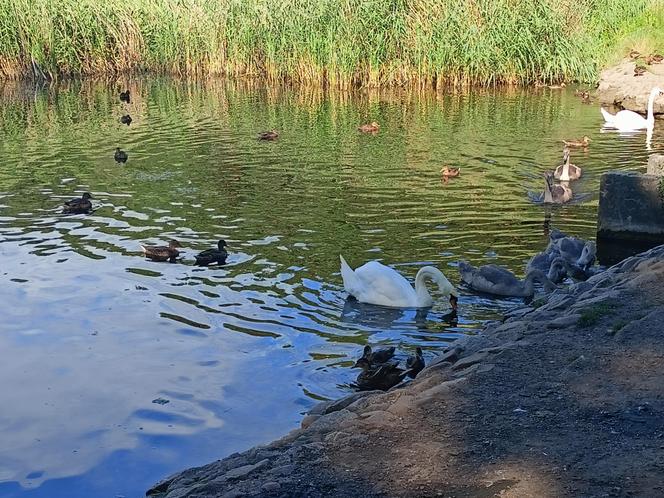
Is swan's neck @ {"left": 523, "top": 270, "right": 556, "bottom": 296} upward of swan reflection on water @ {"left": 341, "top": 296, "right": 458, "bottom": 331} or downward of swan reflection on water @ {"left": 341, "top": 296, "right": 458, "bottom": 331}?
upward

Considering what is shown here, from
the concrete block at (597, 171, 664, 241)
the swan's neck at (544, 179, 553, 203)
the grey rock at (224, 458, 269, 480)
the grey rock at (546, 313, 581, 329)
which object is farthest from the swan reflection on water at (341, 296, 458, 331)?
the swan's neck at (544, 179, 553, 203)

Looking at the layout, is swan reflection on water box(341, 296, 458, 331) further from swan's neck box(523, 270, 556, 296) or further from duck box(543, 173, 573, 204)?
duck box(543, 173, 573, 204)

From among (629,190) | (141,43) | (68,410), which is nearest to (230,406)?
(68,410)

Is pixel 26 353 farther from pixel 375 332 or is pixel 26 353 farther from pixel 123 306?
pixel 375 332

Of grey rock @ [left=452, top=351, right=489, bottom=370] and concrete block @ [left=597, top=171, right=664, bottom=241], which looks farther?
concrete block @ [left=597, top=171, right=664, bottom=241]

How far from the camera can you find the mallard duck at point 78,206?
14175mm

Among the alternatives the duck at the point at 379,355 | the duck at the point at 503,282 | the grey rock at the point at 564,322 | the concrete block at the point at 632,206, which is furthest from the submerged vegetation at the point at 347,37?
the grey rock at the point at 564,322

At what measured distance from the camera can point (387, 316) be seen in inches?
390

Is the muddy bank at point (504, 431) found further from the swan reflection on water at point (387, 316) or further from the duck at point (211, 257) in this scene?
the duck at point (211, 257)

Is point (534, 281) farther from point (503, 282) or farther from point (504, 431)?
point (504, 431)

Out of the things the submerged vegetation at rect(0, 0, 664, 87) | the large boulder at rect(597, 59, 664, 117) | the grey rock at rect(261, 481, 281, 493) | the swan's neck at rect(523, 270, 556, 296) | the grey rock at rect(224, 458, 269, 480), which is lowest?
the swan's neck at rect(523, 270, 556, 296)

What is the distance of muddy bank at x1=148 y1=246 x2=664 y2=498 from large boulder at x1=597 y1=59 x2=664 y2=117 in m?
17.7

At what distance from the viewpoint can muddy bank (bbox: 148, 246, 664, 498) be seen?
474cm

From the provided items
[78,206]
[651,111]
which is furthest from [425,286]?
[651,111]
